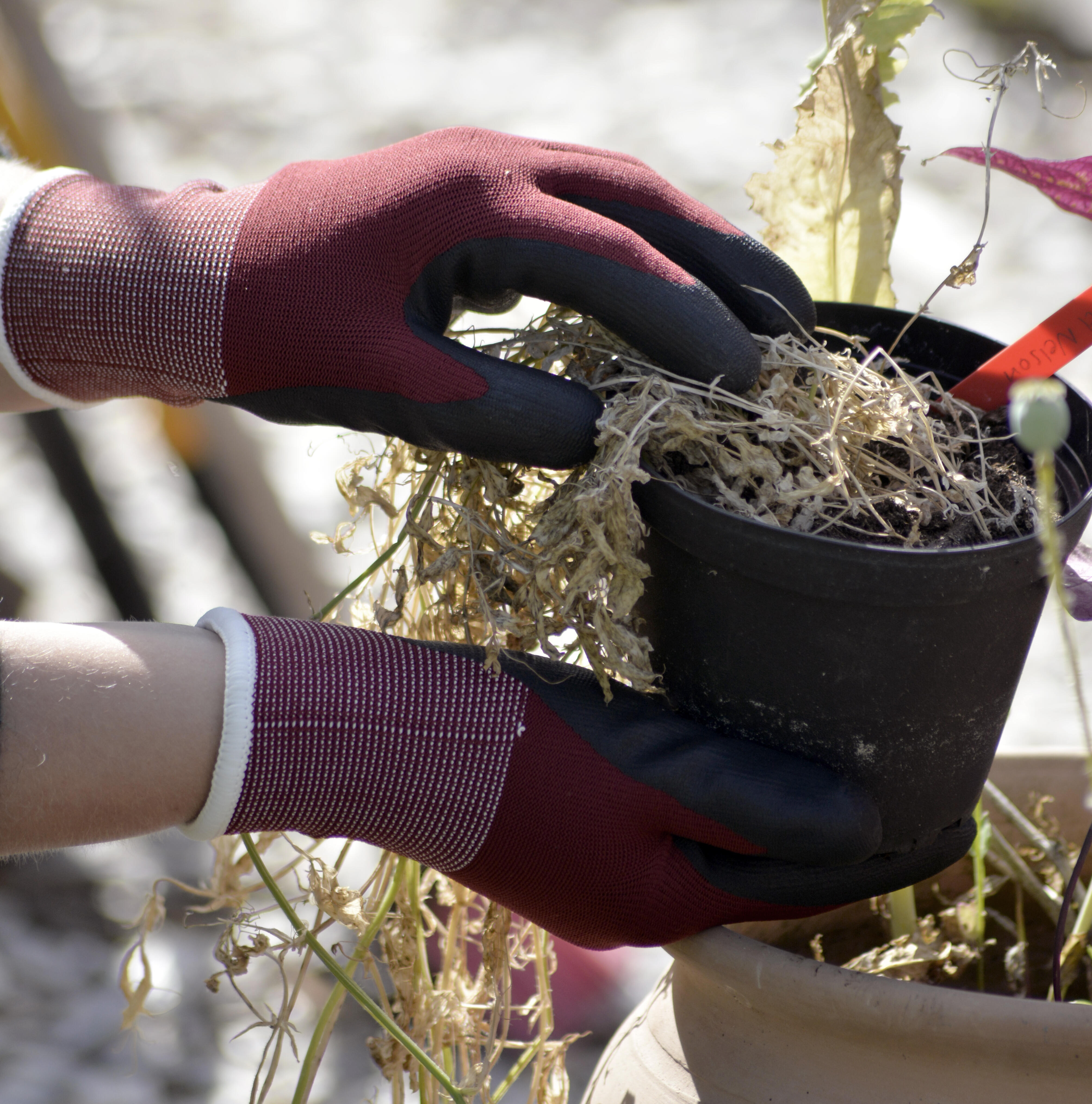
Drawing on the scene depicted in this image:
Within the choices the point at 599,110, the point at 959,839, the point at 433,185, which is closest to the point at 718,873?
the point at 959,839

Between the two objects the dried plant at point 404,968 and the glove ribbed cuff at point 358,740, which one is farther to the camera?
the dried plant at point 404,968

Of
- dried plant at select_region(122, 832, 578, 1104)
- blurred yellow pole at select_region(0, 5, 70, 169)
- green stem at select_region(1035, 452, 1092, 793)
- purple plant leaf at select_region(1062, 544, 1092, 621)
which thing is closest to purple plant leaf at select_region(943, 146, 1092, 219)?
purple plant leaf at select_region(1062, 544, 1092, 621)

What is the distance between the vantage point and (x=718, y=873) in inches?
23.7

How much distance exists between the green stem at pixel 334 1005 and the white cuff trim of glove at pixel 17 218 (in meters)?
0.38

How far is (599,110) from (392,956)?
89.9 inches

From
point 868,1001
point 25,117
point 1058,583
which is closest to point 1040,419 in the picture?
point 1058,583

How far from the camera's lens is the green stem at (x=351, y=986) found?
0.63m

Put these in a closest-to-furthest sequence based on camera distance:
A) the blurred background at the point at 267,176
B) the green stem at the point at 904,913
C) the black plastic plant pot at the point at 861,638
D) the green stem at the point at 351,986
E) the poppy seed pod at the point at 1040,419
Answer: the poppy seed pod at the point at 1040,419
the black plastic plant pot at the point at 861,638
the green stem at the point at 351,986
the green stem at the point at 904,913
the blurred background at the point at 267,176

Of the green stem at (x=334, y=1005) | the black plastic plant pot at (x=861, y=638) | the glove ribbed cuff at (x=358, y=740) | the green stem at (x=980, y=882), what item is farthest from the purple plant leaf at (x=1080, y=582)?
the green stem at (x=334, y=1005)

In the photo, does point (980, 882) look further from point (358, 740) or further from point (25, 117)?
point (25, 117)

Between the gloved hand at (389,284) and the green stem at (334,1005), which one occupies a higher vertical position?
the gloved hand at (389,284)

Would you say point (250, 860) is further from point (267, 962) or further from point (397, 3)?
point (397, 3)

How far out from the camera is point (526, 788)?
59cm

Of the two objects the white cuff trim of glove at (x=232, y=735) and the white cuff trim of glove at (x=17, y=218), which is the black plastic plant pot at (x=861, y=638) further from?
the white cuff trim of glove at (x=17, y=218)
